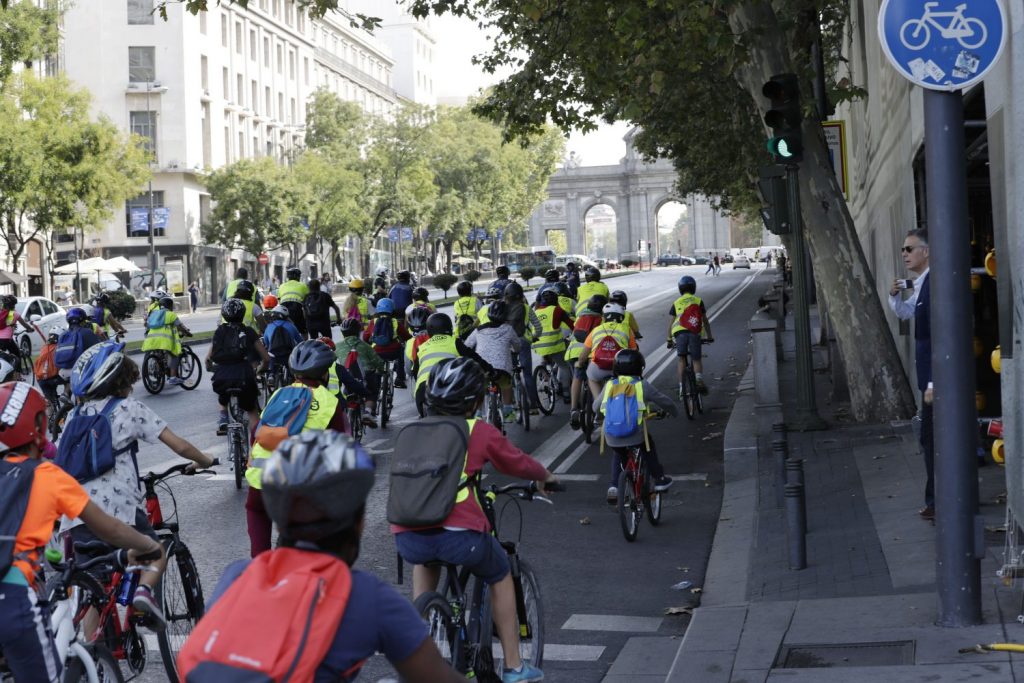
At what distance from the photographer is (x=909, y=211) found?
1455 cm

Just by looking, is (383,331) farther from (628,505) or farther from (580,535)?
(628,505)

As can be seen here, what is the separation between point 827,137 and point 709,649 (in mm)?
10512

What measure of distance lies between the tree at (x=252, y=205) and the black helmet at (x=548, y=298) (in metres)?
48.8

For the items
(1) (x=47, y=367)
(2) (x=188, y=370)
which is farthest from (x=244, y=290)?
(2) (x=188, y=370)

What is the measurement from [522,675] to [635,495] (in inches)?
182

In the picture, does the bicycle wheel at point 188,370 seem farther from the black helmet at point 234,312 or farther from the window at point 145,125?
the window at point 145,125

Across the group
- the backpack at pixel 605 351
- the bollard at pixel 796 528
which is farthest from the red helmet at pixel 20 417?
the backpack at pixel 605 351

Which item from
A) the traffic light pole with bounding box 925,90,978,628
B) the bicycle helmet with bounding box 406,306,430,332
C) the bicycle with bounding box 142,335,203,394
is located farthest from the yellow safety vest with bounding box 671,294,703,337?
the traffic light pole with bounding box 925,90,978,628

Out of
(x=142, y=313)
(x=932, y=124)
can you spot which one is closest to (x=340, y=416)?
(x=932, y=124)

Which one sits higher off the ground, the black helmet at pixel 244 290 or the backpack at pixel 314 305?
the black helmet at pixel 244 290

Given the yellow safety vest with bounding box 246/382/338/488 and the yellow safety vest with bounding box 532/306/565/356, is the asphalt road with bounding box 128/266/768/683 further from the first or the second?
the yellow safety vest with bounding box 246/382/338/488

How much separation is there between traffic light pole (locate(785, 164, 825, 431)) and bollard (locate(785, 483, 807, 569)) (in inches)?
219

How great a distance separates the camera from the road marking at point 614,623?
7.55 m

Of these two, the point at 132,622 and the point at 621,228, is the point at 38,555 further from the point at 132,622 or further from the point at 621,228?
the point at 621,228
